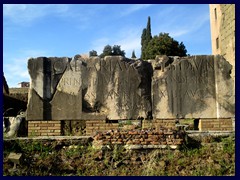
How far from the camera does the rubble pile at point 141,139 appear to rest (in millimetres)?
5496

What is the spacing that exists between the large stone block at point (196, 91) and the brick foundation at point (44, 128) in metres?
2.17


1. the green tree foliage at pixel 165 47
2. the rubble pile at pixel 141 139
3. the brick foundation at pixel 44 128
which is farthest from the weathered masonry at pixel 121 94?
the green tree foliage at pixel 165 47

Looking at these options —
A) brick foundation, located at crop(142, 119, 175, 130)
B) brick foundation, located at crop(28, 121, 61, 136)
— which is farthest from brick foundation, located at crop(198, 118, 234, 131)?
brick foundation, located at crop(28, 121, 61, 136)

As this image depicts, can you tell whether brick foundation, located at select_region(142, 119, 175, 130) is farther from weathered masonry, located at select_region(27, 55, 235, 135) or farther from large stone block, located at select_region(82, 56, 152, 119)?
large stone block, located at select_region(82, 56, 152, 119)

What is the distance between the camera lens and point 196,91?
22.2 ft

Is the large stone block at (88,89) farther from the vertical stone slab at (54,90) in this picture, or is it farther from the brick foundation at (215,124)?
the brick foundation at (215,124)

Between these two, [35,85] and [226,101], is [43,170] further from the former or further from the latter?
[226,101]

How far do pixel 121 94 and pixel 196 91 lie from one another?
1656 millimetres

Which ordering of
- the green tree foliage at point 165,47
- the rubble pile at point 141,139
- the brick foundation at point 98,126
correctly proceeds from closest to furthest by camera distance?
the rubble pile at point 141,139, the brick foundation at point 98,126, the green tree foliage at point 165,47

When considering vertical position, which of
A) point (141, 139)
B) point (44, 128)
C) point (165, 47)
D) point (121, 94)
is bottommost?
point (141, 139)

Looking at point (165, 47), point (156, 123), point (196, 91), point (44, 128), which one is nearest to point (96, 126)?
point (44, 128)

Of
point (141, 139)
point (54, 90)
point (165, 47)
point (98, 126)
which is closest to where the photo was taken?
point (141, 139)

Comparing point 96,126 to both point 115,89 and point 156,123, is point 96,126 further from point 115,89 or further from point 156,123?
point 156,123

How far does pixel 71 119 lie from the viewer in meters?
6.74
